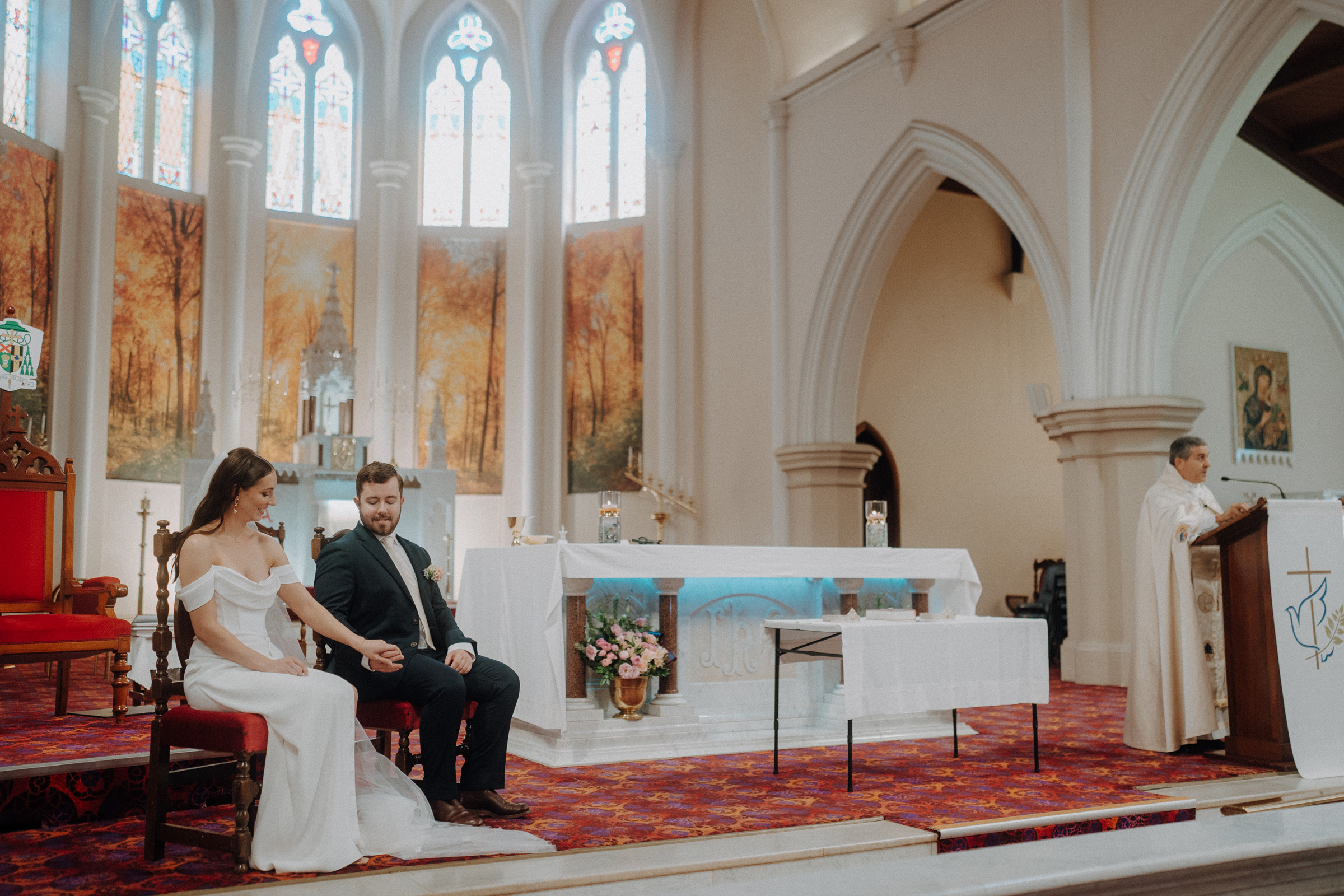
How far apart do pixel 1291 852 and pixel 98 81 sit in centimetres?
1217

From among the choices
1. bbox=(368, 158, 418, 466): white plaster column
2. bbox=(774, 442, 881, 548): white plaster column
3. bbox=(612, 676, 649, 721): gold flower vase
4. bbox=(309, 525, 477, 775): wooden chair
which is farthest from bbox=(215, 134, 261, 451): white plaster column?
bbox=(309, 525, 477, 775): wooden chair

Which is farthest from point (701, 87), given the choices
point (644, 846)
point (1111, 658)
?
point (644, 846)

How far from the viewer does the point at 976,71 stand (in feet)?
30.1

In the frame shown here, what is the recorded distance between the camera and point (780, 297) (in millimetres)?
11375

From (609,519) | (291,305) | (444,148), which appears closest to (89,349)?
(291,305)

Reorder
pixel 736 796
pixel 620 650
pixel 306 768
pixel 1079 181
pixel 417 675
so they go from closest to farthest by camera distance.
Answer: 1. pixel 306 768
2. pixel 417 675
3. pixel 736 796
4. pixel 620 650
5. pixel 1079 181

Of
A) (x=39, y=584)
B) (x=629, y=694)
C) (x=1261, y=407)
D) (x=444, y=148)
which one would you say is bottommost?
(x=629, y=694)

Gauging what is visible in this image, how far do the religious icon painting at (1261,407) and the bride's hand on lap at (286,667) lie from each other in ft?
27.3

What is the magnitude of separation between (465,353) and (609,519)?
28.5 feet

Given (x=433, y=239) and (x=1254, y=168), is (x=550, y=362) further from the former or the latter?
(x=1254, y=168)

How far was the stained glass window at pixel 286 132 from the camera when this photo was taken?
44.6 ft

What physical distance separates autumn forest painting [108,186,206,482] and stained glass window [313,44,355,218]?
1569mm

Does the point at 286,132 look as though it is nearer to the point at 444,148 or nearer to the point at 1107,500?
the point at 444,148

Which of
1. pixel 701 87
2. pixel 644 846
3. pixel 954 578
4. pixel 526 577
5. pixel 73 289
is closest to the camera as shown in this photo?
pixel 644 846
